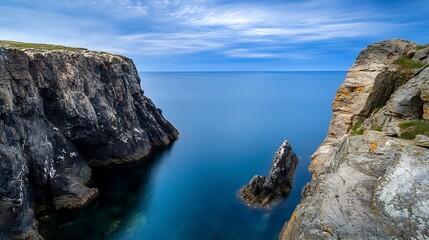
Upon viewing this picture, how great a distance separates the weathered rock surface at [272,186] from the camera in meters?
50.5

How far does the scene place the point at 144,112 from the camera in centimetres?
8512

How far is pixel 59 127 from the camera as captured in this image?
56531 mm

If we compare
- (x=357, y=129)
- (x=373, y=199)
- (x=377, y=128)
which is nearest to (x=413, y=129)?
(x=377, y=128)

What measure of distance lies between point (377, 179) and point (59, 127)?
5621 cm

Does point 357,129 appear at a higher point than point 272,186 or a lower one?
higher

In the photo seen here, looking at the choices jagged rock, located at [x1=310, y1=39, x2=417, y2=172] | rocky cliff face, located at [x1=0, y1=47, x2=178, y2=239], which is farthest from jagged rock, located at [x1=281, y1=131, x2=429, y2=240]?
rocky cliff face, located at [x1=0, y1=47, x2=178, y2=239]

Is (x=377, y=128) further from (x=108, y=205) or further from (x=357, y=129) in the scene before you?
(x=108, y=205)

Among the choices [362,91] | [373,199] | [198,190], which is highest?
[362,91]

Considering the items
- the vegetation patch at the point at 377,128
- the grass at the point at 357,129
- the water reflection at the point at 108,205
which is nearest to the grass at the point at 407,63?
the grass at the point at 357,129

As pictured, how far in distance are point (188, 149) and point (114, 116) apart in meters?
23.5

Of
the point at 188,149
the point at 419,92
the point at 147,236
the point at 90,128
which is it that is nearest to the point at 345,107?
the point at 419,92

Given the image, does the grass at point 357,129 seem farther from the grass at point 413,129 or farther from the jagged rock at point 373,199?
the jagged rock at point 373,199

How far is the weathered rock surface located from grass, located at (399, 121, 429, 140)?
35120 millimetres

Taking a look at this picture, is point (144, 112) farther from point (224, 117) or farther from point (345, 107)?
point (345, 107)
